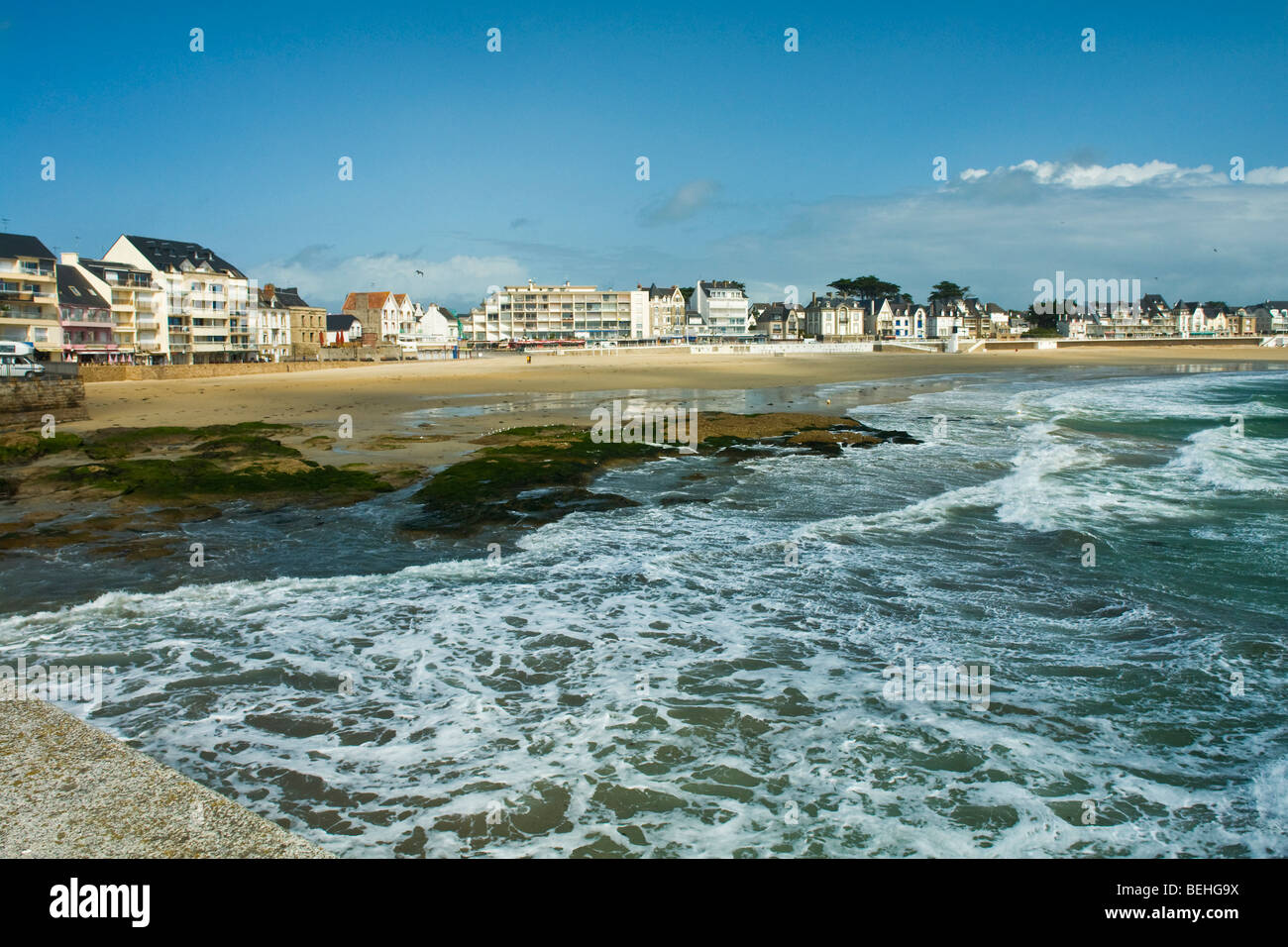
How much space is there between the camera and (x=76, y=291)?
2430 inches

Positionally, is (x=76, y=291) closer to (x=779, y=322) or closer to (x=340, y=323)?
(x=340, y=323)

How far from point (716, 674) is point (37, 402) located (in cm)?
3252

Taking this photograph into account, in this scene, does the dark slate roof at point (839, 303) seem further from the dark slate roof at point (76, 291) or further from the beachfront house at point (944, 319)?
the dark slate roof at point (76, 291)

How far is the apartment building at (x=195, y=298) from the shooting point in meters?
72.6

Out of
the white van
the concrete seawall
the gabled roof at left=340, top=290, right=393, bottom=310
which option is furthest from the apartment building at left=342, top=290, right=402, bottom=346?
the concrete seawall

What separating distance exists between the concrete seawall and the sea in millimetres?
785

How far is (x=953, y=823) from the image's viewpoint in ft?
16.2

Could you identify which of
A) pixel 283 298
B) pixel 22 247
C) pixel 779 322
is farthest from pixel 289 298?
pixel 779 322

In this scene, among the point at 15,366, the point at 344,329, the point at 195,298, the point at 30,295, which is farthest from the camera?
the point at 344,329

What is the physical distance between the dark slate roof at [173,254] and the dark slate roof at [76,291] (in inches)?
372

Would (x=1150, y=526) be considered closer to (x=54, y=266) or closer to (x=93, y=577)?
(x=93, y=577)

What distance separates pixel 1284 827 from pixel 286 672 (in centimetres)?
714

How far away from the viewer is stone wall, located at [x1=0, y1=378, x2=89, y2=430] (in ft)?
94.7
